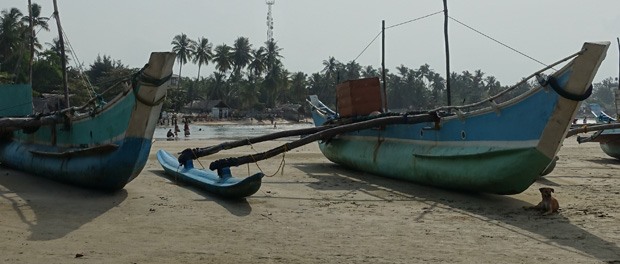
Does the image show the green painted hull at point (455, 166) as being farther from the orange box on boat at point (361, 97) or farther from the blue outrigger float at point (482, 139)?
the orange box on boat at point (361, 97)

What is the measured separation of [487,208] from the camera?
9.26 m

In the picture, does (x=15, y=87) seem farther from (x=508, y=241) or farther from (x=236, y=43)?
(x=236, y=43)

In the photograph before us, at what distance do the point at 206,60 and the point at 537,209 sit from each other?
74.0 m

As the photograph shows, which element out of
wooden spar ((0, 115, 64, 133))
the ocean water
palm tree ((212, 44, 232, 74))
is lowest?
the ocean water

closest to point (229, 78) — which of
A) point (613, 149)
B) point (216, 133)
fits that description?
point (216, 133)

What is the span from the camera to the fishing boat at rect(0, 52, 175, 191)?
8.97 meters

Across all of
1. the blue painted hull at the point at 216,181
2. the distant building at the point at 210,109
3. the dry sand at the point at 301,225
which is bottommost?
the dry sand at the point at 301,225

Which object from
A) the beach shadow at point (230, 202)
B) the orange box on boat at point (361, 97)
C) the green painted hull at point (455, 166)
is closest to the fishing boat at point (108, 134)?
the beach shadow at point (230, 202)

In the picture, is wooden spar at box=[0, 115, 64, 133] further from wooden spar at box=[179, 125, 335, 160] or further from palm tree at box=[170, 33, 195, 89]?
palm tree at box=[170, 33, 195, 89]

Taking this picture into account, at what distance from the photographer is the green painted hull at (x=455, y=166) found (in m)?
9.18

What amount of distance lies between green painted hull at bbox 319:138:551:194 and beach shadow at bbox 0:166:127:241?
17.5 ft

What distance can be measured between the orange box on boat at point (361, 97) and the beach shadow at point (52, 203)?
22.4 ft

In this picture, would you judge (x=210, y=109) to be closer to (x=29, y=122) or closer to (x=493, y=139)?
(x=29, y=122)

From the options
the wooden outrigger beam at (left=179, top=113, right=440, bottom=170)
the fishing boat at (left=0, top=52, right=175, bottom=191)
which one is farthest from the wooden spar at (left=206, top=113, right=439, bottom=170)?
the fishing boat at (left=0, top=52, right=175, bottom=191)
